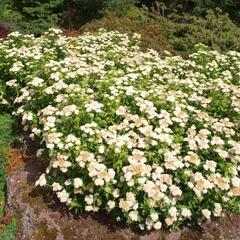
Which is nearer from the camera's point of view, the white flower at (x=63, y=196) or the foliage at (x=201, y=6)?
the white flower at (x=63, y=196)

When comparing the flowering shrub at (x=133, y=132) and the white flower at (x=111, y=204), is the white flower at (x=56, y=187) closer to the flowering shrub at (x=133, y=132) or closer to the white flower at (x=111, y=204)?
the flowering shrub at (x=133, y=132)

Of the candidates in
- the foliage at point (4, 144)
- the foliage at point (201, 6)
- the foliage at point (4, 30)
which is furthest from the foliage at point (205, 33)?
the foliage at point (4, 144)

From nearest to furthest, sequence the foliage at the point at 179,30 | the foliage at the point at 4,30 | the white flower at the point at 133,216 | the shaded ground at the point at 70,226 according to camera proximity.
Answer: the white flower at the point at 133,216, the shaded ground at the point at 70,226, the foliage at the point at 179,30, the foliage at the point at 4,30

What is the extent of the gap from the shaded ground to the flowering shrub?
0.19 metres

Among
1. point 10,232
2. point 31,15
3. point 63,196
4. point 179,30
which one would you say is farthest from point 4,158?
point 31,15

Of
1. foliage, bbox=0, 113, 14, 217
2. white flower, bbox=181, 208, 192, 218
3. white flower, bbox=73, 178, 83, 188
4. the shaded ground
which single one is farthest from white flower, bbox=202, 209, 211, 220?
foliage, bbox=0, 113, 14, 217

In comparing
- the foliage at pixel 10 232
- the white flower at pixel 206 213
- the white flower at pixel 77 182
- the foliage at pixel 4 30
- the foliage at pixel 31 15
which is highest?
the white flower at pixel 77 182

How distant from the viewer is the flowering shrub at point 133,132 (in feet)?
16.7

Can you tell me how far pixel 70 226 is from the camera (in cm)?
541

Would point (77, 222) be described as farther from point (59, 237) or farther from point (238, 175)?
point (238, 175)

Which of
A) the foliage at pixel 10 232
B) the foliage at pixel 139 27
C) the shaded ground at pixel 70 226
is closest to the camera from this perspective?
the shaded ground at pixel 70 226

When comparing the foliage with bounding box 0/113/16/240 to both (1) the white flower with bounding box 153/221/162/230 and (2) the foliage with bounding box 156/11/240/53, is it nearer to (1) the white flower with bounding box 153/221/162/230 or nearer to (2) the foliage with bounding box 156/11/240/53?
(1) the white flower with bounding box 153/221/162/230

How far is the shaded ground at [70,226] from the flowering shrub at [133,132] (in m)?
0.19

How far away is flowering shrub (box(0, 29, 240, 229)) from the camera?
16.7 ft
